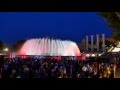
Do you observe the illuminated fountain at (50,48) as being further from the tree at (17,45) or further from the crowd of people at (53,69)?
the crowd of people at (53,69)

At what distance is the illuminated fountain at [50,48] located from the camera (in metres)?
12.8

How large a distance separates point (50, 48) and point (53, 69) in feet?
8.06

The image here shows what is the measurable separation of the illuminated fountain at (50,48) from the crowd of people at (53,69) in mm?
853

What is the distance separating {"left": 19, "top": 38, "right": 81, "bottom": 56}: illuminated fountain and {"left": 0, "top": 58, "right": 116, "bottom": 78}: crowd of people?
0.85 meters

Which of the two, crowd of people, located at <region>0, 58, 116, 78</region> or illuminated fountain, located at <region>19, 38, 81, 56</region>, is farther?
illuminated fountain, located at <region>19, 38, 81, 56</region>

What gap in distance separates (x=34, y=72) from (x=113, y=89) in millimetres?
2063

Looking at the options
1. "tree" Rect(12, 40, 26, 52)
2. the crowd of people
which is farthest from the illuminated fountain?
the crowd of people

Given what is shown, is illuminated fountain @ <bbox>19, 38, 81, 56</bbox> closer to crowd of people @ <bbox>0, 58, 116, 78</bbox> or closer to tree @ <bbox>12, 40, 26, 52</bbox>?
tree @ <bbox>12, 40, 26, 52</bbox>

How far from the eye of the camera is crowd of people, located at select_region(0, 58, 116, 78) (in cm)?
1134

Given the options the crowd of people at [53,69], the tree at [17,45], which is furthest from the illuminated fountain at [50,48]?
the crowd of people at [53,69]

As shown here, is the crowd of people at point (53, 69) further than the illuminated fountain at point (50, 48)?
No

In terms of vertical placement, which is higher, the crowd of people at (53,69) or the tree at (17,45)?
the tree at (17,45)

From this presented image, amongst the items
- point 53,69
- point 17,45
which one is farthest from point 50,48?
point 53,69
